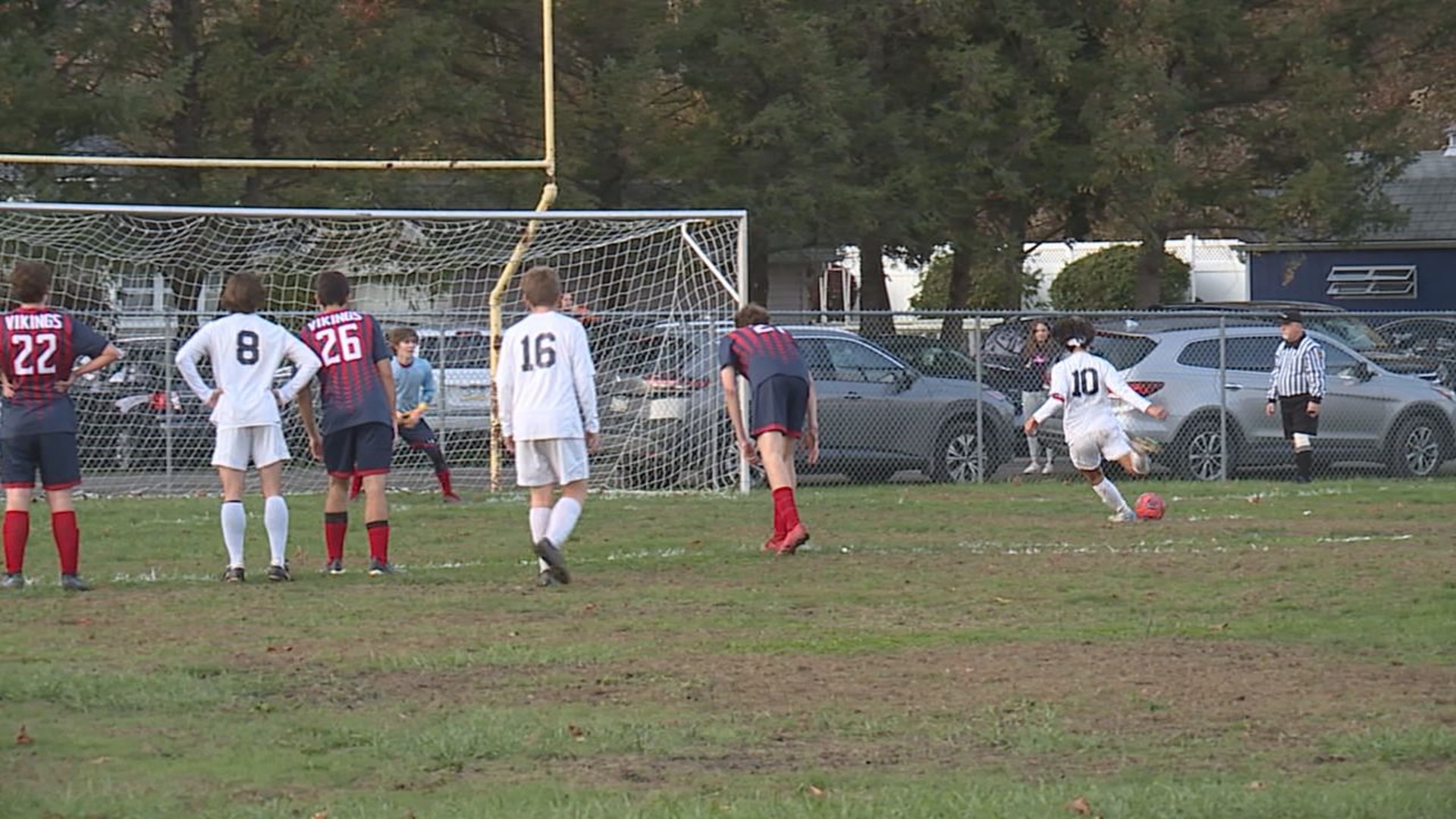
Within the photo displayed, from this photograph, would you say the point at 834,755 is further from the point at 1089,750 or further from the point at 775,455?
the point at 775,455

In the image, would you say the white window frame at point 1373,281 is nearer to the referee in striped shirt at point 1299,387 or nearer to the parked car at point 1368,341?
the parked car at point 1368,341

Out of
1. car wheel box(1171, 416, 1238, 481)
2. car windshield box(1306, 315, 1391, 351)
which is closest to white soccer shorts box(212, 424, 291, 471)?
car wheel box(1171, 416, 1238, 481)

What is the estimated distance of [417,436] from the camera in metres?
19.5

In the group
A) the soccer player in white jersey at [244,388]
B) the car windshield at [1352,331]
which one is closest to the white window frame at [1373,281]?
the car windshield at [1352,331]

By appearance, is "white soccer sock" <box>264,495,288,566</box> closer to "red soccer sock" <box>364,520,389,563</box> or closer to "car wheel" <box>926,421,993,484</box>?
"red soccer sock" <box>364,520,389,563</box>

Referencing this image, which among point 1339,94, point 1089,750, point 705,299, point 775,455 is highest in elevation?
point 1339,94

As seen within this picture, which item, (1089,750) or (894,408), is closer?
(1089,750)

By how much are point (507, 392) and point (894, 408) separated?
32.7 feet

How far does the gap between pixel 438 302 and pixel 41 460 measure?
12.2 metres

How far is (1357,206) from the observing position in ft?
104

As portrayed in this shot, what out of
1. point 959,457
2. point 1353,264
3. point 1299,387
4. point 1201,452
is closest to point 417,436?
point 959,457

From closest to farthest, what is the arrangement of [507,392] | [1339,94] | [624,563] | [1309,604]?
[1309,604], [507,392], [624,563], [1339,94]

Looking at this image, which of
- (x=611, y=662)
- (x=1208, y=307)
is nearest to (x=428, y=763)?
(x=611, y=662)

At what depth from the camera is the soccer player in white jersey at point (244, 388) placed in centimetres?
1248
